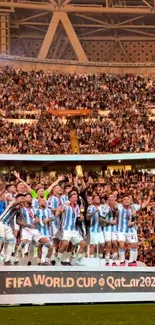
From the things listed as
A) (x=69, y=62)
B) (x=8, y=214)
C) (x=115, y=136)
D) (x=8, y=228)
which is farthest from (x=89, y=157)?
(x=8, y=214)

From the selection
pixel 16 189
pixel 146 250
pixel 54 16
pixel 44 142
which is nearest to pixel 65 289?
pixel 16 189

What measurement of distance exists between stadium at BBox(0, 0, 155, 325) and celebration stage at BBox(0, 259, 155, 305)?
0.07 feet

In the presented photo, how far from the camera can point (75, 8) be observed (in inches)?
1956

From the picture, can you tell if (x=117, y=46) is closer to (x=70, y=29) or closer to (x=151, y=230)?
(x=70, y=29)

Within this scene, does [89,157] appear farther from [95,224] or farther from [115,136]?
[95,224]

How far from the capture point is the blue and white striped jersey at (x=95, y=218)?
16180 mm

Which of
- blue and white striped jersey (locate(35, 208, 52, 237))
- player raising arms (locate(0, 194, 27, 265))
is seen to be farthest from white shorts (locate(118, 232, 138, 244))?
player raising arms (locate(0, 194, 27, 265))

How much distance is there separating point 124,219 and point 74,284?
6.55ft

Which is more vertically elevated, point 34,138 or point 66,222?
point 34,138

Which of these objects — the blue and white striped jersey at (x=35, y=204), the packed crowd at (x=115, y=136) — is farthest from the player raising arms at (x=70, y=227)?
the packed crowd at (x=115, y=136)

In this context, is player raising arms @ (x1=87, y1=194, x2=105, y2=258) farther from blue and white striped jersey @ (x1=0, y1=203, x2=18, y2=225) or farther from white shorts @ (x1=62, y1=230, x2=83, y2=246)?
blue and white striped jersey @ (x1=0, y1=203, x2=18, y2=225)

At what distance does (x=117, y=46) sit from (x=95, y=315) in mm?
45381

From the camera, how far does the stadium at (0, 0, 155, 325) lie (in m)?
15.3

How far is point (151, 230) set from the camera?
26.8 metres
